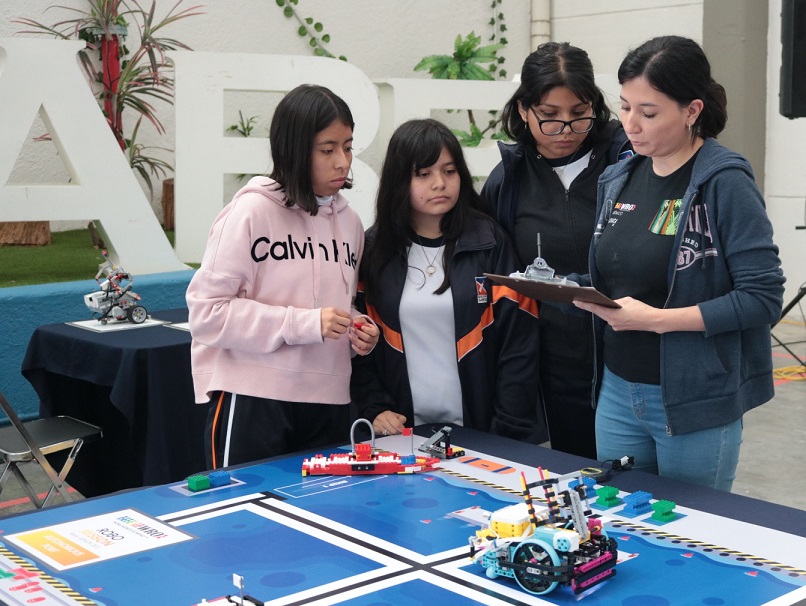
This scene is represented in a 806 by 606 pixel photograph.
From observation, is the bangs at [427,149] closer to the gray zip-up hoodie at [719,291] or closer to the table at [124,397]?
the gray zip-up hoodie at [719,291]

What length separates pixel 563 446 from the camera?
2.45 meters

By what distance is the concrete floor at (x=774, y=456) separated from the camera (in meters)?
3.88

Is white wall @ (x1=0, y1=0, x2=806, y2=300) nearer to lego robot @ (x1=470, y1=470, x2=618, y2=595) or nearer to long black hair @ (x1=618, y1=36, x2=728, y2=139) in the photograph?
long black hair @ (x1=618, y1=36, x2=728, y2=139)

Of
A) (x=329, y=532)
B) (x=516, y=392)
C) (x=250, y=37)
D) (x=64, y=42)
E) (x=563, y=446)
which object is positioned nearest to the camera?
(x=329, y=532)

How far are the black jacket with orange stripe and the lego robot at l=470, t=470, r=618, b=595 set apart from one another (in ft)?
2.50

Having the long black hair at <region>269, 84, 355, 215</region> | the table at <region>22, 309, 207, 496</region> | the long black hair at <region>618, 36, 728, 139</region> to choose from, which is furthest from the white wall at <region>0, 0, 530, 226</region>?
the long black hair at <region>618, 36, 728, 139</region>

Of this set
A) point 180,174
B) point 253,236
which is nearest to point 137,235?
point 180,174

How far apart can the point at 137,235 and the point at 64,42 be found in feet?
3.38

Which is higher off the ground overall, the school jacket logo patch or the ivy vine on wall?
the ivy vine on wall

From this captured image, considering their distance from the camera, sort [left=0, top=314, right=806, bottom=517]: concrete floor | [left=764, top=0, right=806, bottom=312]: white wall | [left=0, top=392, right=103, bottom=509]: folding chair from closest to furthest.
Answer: [left=0, top=392, right=103, bottom=509]: folding chair
[left=0, top=314, right=806, bottom=517]: concrete floor
[left=764, top=0, right=806, bottom=312]: white wall

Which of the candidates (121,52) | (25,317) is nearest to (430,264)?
(25,317)

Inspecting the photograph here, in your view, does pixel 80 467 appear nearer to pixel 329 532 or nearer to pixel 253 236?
pixel 253 236

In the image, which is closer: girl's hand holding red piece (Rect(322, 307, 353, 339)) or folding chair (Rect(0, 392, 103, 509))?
girl's hand holding red piece (Rect(322, 307, 353, 339))

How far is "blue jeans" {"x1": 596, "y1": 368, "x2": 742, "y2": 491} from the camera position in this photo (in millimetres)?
1896
